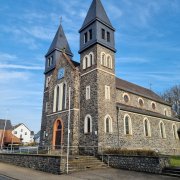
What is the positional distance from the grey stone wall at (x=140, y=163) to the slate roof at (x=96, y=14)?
57.6 feet

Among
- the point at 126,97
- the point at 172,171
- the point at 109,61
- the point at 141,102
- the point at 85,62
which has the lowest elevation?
the point at 172,171

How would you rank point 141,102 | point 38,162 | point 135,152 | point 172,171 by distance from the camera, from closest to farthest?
point 172,171, point 135,152, point 38,162, point 141,102

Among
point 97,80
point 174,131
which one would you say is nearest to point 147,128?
point 174,131

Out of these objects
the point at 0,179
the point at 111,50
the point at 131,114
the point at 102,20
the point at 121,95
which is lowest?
the point at 0,179

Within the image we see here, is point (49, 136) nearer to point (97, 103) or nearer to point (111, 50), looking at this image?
point (97, 103)

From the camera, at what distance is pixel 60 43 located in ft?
125

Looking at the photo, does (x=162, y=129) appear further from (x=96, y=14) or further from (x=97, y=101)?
(x=96, y=14)

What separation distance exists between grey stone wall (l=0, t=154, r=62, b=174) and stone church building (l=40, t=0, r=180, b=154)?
4344 mm

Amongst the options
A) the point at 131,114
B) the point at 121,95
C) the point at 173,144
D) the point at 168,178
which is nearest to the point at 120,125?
the point at 131,114

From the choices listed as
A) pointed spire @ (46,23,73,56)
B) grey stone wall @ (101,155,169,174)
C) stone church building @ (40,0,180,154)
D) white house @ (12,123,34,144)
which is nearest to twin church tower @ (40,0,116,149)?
stone church building @ (40,0,180,154)

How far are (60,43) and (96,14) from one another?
44.8 ft

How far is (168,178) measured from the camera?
1311 cm

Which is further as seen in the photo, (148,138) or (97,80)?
(148,138)

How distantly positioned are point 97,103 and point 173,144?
17.7 meters
